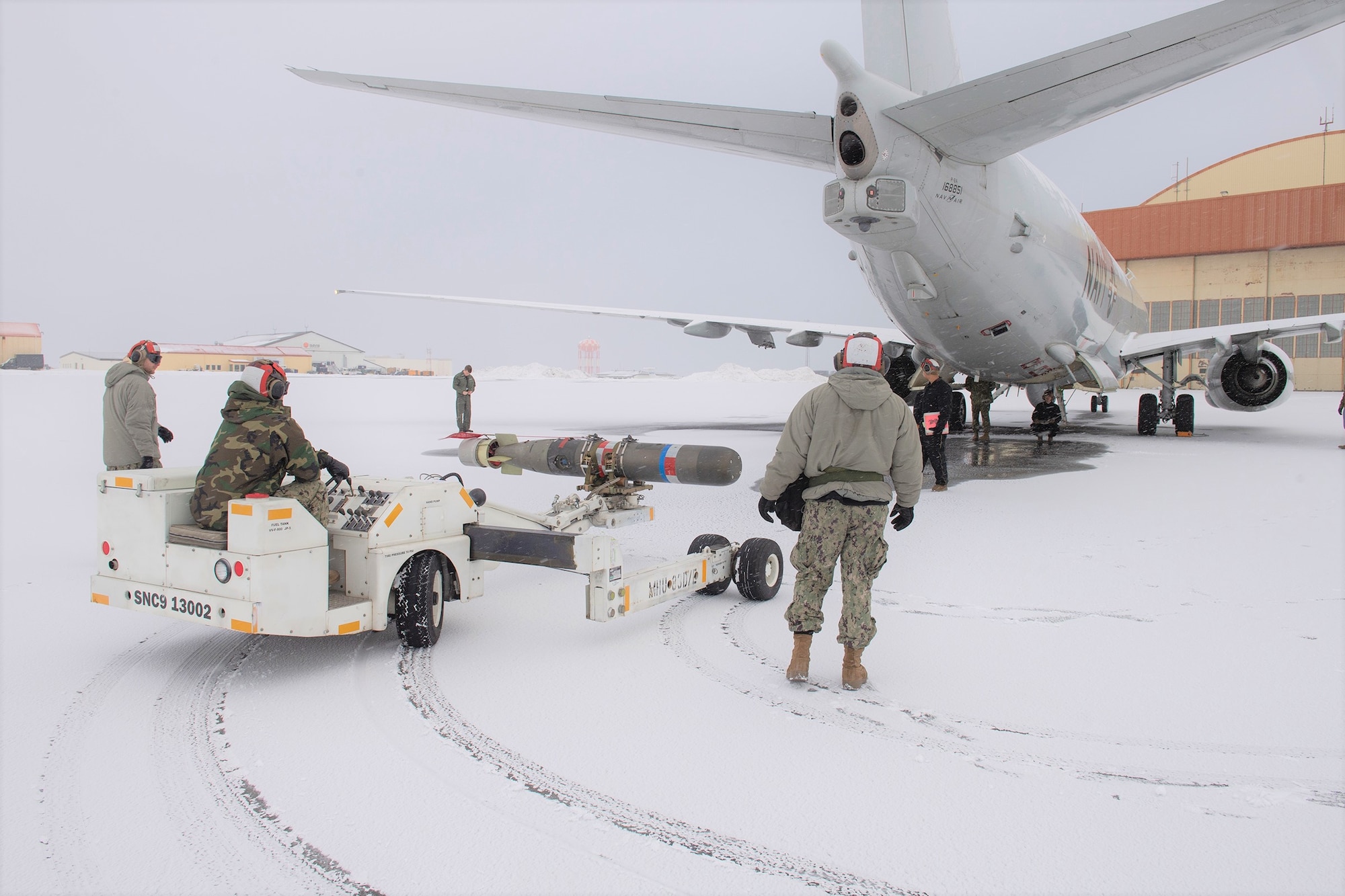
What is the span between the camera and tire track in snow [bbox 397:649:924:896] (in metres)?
2.37

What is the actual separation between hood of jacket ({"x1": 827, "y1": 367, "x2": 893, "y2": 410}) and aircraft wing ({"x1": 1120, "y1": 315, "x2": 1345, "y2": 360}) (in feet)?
46.9

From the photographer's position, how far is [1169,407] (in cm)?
1689

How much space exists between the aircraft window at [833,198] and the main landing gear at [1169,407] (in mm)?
11423

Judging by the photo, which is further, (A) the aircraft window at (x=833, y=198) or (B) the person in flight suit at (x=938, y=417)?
(B) the person in flight suit at (x=938, y=417)

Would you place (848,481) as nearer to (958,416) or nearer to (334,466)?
(334,466)

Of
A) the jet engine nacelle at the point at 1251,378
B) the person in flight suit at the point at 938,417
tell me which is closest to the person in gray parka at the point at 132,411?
the person in flight suit at the point at 938,417

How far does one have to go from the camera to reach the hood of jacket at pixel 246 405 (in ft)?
13.3

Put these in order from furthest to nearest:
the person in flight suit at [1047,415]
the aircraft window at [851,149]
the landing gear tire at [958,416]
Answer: the landing gear tire at [958,416]
the person in flight suit at [1047,415]
the aircraft window at [851,149]

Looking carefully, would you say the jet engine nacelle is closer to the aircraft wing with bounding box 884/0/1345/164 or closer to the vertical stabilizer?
the vertical stabilizer

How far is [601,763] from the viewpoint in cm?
309

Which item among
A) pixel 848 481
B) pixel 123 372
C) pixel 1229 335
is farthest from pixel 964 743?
pixel 1229 335

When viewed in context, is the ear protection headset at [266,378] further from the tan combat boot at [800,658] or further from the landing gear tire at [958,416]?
the landing gear tire at [958,416]

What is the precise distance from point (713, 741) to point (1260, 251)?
4216 centimetres

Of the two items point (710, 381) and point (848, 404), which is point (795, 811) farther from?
point (710, 381)
